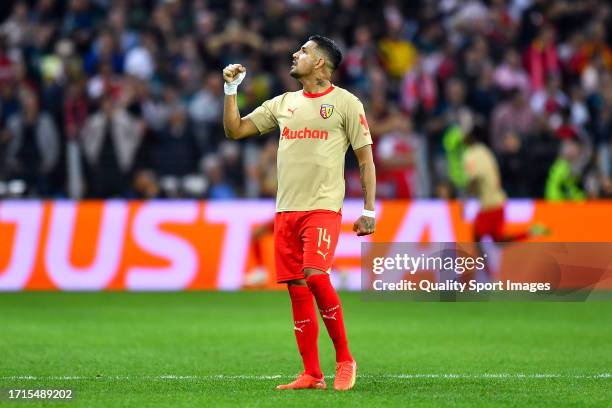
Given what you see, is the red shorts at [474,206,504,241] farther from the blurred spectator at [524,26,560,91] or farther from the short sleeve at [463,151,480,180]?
the blurred spectator at [524,26,560,91]

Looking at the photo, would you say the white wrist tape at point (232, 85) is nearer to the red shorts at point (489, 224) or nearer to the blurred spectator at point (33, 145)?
the red shorts at point (489, 224)

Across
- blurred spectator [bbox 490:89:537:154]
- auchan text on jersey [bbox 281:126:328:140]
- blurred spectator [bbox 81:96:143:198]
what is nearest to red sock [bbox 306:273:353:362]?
auchan text on jersey [bbox 281:126:328:140]

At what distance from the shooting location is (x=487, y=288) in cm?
1341

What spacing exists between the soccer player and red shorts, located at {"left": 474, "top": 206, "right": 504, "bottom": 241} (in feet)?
32.2

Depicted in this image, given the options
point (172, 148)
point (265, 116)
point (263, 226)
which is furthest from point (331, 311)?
point (172, 148)

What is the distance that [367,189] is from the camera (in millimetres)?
8922

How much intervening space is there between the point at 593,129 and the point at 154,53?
7829mm

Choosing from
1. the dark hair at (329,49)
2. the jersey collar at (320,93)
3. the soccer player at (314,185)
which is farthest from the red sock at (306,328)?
the dark hair at (329,49)

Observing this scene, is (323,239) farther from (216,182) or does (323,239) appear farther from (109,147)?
(109,147)

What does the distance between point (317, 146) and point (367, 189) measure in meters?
0.46

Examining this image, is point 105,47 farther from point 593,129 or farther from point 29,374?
point 29,374

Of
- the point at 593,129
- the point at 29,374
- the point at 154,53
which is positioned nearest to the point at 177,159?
the point at 154,53

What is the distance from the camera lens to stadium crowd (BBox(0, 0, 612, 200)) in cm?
2056

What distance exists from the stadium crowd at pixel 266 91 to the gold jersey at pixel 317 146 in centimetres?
1095
